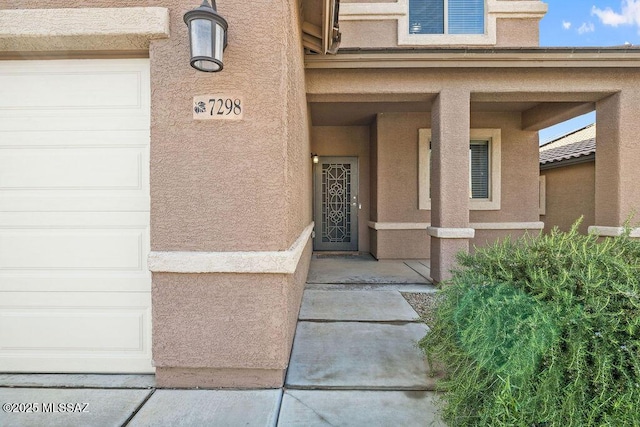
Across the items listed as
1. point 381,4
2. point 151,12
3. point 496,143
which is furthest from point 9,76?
point 496,143

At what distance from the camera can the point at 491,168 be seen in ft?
23.1

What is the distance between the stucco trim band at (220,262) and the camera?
2.39 metres

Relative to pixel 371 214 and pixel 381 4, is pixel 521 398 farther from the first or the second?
pixel 381 4

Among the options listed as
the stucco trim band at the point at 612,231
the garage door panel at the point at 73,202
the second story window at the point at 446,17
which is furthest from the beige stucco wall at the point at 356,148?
the garage door panel at the point at 73,202

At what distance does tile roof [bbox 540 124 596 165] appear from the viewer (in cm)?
905

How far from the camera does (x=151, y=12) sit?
7.73 ft

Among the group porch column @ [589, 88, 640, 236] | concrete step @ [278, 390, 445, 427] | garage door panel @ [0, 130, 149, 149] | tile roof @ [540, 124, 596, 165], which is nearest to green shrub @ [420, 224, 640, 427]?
concrete step @ [278, 390, 445, 427]

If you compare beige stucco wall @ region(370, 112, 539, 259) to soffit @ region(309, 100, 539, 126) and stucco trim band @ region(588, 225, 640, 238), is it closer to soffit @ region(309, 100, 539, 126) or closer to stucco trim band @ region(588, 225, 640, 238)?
soffit @ region(309, 100, 539, 126)

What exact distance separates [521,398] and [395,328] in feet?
6.10

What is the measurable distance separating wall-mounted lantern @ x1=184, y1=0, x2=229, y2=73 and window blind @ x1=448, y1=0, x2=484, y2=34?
222 inches

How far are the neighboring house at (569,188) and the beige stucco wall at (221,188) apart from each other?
27.7 feet

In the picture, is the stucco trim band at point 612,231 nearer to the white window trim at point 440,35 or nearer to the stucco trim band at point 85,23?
the white window trim at point 440,35

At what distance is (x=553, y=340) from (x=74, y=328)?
3.45 metres

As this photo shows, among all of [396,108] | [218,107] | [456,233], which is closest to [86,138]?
[218,107]
